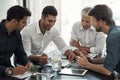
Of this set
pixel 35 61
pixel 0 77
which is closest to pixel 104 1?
pixel 35 61

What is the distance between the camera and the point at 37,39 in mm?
2881

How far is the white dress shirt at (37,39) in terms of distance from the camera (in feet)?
8.91

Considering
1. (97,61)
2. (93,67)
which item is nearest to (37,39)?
(97,61)

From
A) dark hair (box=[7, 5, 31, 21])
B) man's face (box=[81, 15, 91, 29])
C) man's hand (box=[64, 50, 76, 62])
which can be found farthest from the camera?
man's face (box=[81, 15, 91, 29])

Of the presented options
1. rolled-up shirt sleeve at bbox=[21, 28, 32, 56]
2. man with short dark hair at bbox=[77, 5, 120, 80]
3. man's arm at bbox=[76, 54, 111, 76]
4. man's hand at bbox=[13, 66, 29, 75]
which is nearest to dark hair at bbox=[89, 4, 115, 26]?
man with short dark hair at bbox=[77, 5, 120, 80]

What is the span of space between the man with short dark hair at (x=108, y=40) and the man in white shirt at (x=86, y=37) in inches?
33.5

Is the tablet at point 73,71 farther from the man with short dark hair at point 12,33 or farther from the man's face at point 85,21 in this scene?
the man's face at point 85,21

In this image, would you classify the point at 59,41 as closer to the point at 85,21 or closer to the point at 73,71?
the point at 85,21

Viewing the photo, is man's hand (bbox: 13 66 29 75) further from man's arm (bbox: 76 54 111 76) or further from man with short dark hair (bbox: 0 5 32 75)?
man's arm (bbox: 76 54 111 76)

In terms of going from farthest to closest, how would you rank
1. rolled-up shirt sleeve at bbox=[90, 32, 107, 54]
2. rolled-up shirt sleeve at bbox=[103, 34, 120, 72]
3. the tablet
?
rolled-up shirt sleeve at bbox=[90, 32, 107, 54], the tablet, rolled-up shirt sleeve at bbox=[103, 34, 120, 72]

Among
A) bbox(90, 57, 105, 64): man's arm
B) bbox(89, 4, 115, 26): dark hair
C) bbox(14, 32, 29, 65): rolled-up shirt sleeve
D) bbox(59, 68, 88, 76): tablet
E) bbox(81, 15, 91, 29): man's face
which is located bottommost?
bbox(59, 68, 88, 76): tablet

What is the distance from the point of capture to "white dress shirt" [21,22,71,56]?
271 cm

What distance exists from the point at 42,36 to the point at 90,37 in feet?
2.53

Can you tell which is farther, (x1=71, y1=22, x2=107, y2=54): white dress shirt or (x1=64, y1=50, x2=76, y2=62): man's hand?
(x1=71, y1=22, x2=107, y2=54): white dress shirt
